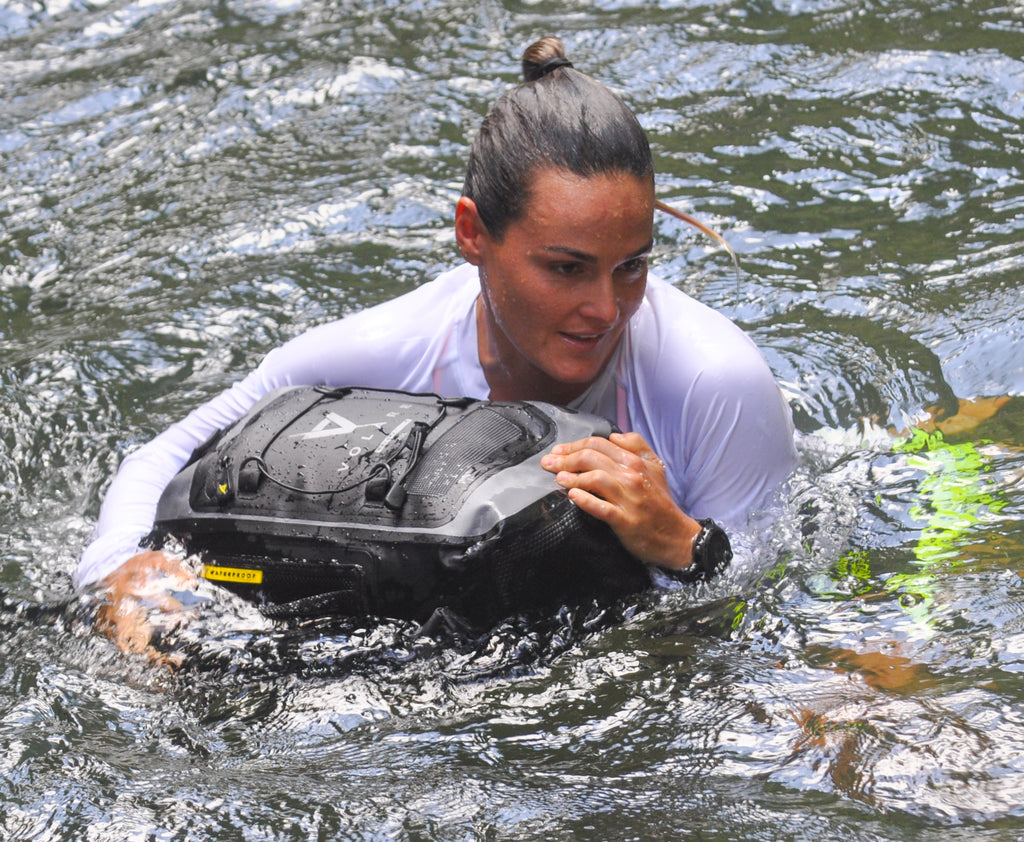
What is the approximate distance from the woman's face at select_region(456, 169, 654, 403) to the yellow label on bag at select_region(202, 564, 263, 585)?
83 centimetres

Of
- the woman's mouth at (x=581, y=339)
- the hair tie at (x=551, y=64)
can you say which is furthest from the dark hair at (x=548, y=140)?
the woman's mouth at (x=581, y=339)

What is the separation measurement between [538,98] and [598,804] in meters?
1.60

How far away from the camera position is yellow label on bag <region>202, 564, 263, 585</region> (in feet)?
9.46

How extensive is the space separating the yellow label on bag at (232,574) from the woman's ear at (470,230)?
931 mm

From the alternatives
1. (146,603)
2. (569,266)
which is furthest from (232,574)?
(569,266)

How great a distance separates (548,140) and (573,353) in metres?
0.49

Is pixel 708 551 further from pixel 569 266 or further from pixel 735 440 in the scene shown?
pixel 569 266

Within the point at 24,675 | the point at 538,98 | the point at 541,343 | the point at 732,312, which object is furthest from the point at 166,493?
the point at 732,312

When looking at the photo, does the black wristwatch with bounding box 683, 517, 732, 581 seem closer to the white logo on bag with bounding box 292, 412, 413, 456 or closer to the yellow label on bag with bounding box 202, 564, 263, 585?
the white logo on bag with bounding box 292, 412, 413, 456

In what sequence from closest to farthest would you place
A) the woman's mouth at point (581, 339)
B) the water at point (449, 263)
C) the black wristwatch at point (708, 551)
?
1. the water at point (449, 263)
2. the black wristwatch at point (708, 551)
3. the woman's mouth at point (581, 339)

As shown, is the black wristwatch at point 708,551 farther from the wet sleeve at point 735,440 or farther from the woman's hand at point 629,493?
the wet sleeve at point 735,440

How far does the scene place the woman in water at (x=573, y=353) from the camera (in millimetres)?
2891

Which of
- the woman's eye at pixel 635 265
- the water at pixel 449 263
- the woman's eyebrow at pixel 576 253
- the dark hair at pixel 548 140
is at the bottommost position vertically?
the water at pixel 449 263

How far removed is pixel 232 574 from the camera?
2908mm
